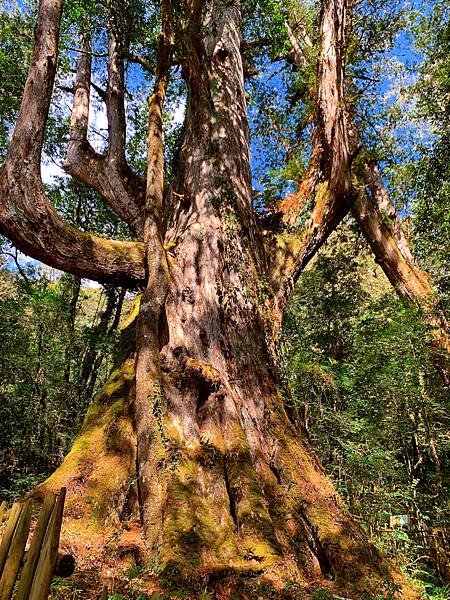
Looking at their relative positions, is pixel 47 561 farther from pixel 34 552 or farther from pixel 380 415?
pixel 380 415

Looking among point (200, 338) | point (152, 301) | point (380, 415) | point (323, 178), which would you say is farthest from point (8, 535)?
point (380, 415)

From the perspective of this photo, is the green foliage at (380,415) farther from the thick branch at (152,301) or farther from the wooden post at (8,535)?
the wooden post at (8,535)

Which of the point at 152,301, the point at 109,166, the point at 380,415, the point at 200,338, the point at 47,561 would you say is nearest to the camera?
the point at 47,561

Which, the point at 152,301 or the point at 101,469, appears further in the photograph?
the point at 152,301

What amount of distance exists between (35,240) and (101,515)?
7.94ft

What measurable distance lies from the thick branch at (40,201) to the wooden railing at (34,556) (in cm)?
263

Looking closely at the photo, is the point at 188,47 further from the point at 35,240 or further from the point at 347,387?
the point at 347,387

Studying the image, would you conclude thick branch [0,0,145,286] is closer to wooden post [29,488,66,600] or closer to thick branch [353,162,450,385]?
wooden post [29,488,66,600]

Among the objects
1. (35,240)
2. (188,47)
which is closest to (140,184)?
(188,47)

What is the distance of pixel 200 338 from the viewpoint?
471 cm

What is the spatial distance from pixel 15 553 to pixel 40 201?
116 inches

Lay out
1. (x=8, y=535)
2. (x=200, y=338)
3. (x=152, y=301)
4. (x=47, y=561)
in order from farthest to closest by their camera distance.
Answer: (x=200, y=338) → (x=152, y=301) → (x=8, y=535) → (x=47, y=561)

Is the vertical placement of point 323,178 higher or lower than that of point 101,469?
higher

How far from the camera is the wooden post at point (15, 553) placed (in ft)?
6.76
